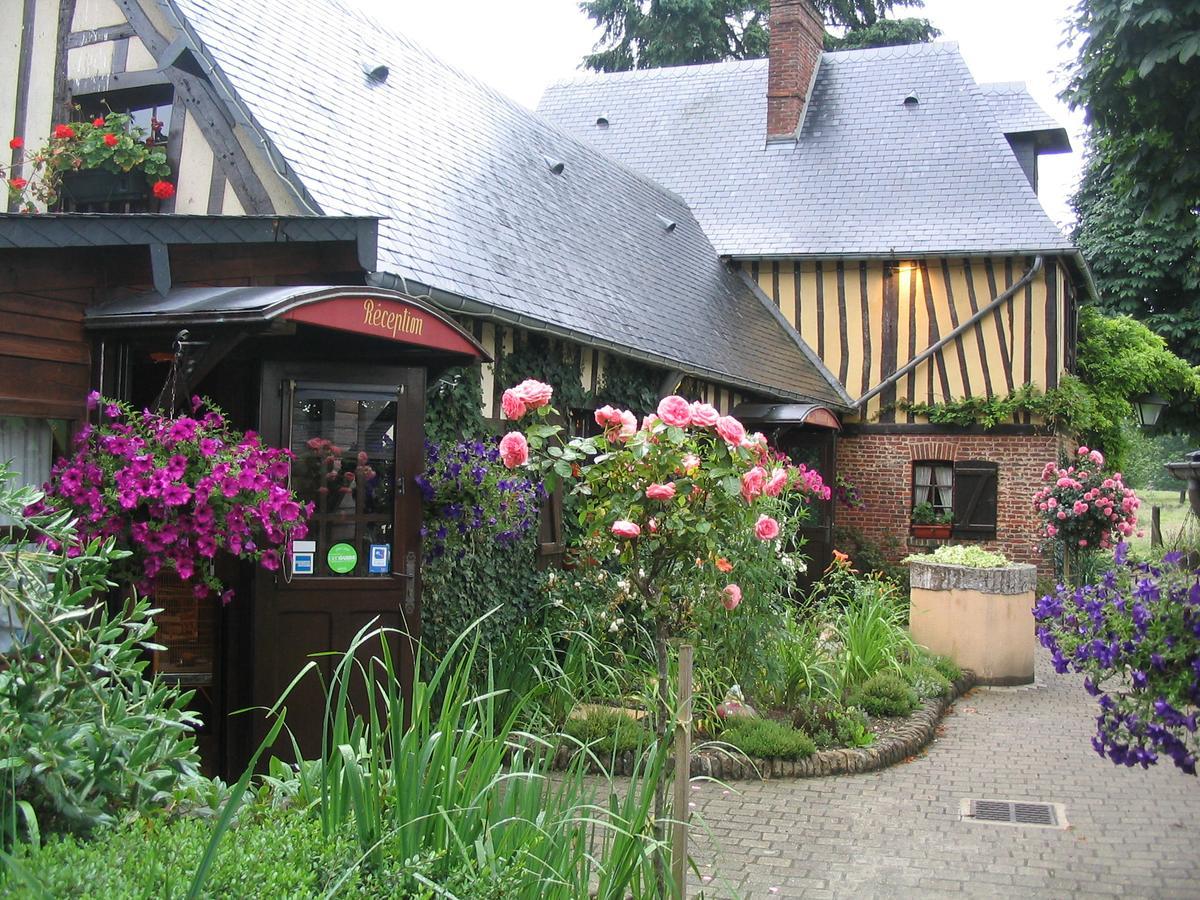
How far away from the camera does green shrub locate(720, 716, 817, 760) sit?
6742 millimetres

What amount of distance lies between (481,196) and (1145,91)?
5.31 m

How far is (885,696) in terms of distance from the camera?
8109 millimetres

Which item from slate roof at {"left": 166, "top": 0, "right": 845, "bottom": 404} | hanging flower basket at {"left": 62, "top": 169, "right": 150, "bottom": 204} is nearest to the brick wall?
slate roof at {"left": 166, "top": 0, "right": 845, "bottom": 404}

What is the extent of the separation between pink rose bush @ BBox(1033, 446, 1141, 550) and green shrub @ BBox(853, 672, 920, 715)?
6.11 metres

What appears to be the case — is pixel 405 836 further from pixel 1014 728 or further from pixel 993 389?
pixel 993 389

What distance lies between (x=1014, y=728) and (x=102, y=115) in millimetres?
7391

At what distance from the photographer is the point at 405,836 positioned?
3.02m

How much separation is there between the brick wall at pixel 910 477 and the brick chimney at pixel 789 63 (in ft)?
17.8

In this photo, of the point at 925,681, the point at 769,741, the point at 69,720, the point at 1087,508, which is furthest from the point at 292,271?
the point at 1087,508

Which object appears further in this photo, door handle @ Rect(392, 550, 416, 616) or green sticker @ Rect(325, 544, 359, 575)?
door handle @ Rect(392, 550, 416, 616)

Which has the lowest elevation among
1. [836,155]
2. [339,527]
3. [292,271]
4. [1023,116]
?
[339,527]

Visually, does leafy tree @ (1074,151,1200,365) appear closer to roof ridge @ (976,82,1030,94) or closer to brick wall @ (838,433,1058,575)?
roof ridge @ (976,82,1030,94)

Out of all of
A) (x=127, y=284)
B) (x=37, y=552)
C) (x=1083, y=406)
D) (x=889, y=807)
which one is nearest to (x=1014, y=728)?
(x=889, y=807)

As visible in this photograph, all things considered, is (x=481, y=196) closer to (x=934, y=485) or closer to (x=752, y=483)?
(x=752, y=483)
